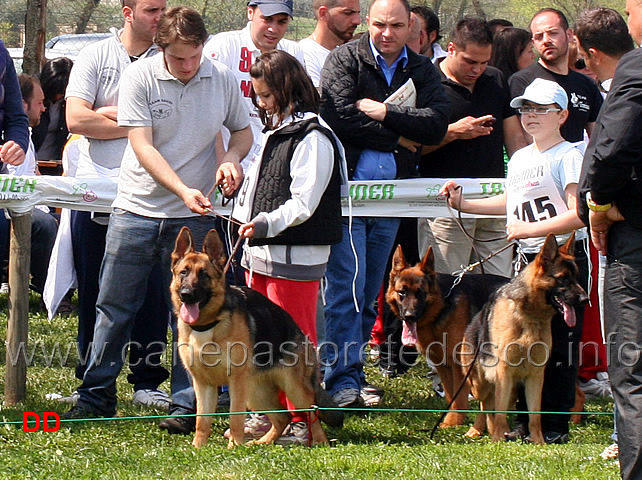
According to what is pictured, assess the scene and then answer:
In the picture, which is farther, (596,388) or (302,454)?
(596,388)

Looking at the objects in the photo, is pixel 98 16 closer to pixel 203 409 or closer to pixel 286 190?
pixel 286 190

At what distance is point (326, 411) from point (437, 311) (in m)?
1.29

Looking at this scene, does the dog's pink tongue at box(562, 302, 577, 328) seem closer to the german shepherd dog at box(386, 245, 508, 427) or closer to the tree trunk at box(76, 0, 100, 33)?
the german shepherd dog at box(386, 245, 508, 427)

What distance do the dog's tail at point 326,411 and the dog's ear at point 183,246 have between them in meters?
1.09

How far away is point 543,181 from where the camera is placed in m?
5.47

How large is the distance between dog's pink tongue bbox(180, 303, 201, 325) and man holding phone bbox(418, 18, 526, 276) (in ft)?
9.35

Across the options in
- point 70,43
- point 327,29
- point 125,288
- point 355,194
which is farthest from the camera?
point 70,43

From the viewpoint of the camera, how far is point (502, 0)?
25.0 m

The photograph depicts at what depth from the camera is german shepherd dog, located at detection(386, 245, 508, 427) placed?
6.25 meters

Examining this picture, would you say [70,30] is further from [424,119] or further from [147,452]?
[147,452]

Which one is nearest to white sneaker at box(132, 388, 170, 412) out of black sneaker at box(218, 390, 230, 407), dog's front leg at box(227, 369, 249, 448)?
black sneaker at box(218, 390, 230, 407)

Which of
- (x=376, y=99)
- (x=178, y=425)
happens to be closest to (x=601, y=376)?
(x=376, y=99)

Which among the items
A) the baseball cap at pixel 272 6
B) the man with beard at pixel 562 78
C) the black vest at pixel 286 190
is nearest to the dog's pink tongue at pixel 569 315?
→ the black vest at pixel 286 190

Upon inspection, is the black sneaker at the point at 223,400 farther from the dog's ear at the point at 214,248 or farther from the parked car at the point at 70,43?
the parked car at the point at 70,43
